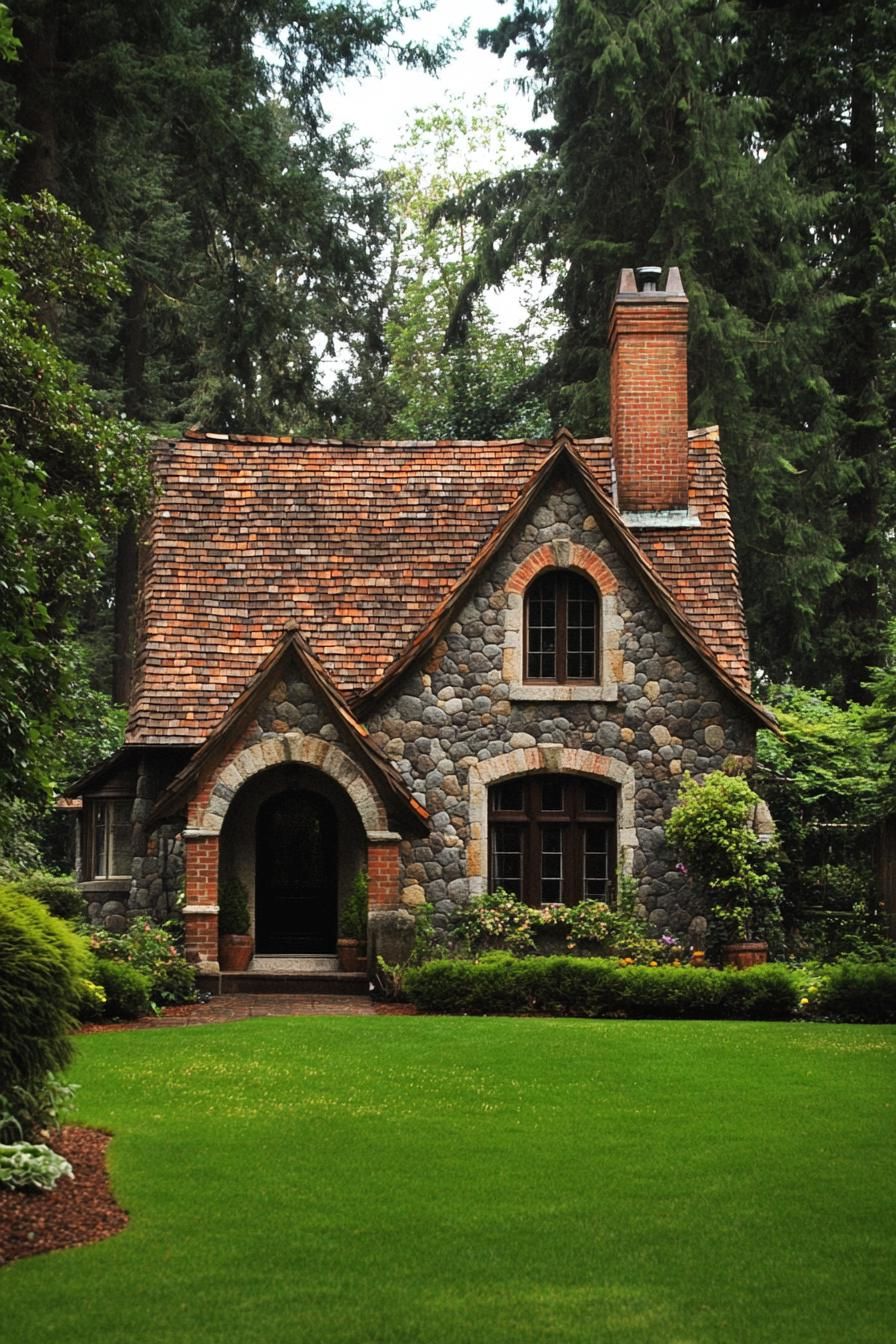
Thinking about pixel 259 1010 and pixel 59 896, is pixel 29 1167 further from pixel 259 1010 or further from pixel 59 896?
pixel 59 896

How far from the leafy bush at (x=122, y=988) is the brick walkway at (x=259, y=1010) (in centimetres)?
15

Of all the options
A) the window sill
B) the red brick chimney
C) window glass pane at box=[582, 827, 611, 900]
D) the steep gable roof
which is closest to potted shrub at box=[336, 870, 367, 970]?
the steep gable roof

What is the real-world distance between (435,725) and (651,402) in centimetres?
572

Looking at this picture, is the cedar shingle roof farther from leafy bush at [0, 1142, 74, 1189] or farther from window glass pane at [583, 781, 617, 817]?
leafy bush at [0, 1142, 74, 1189]

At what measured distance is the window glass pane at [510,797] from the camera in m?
20.9

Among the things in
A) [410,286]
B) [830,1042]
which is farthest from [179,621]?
[410,286]

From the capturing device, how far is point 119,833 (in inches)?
894

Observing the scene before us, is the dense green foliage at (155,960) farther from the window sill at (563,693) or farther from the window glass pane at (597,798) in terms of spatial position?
the window glass pane at (597,798)

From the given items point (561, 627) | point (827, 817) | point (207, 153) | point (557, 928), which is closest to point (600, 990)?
point (557, 928)

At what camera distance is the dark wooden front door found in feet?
68.1

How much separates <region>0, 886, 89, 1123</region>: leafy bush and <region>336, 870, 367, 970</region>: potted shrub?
9.96m

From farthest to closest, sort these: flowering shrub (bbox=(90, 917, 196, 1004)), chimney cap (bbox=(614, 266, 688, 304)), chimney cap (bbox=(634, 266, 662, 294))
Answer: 1. chimney cap (bbox=(634, 266, 662, 294))
2. chimney cap (bbox=(614, 266, 688, 304))
3. flowering shrub (bbox=(90, 917, 196, 1004))

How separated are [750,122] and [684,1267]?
28055mm

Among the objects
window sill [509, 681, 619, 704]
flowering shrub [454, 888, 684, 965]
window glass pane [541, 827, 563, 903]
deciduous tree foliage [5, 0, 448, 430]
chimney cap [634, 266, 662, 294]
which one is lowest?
flowering shrub [454, 888, 684, 965]
